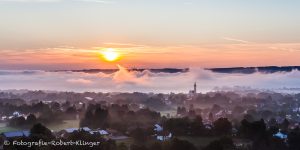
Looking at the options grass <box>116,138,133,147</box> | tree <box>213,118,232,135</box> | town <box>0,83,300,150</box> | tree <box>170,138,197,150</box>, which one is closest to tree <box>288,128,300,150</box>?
town <box>0,83,300,150</box>

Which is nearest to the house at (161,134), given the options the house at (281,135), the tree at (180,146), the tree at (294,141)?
the tree at (180,146)

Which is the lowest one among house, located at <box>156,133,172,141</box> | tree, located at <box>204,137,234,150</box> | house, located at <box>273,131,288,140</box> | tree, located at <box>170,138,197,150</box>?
house, located at <box>273,131,288,140</box>

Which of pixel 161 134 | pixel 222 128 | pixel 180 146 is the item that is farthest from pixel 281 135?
pixel 180 146

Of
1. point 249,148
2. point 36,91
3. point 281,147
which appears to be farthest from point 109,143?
point 36,91

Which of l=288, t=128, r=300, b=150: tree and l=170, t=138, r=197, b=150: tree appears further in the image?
l=288, t=128, r=300, b=150: tree

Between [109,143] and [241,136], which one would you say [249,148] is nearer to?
[241,136]

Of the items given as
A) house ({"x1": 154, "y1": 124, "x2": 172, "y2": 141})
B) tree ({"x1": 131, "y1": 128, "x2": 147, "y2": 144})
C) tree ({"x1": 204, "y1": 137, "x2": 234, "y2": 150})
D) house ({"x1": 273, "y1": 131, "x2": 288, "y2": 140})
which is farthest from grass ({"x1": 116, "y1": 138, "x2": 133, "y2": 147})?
house ({"x1": 273, "y1": 131, "x2": 288, "y2": 140})

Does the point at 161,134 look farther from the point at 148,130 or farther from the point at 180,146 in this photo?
the point at 180,146

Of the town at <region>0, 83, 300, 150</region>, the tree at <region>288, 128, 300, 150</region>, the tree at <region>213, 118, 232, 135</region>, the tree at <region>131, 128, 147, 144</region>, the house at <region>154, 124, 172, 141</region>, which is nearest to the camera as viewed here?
→ the town at <region>0, 83, 300, 150</region>

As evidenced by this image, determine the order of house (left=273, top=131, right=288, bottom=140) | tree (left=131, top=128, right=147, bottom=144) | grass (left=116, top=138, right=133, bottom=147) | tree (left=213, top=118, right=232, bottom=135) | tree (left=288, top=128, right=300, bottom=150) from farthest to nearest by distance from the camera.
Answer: tree (left=213, top=118, right=232, bottom=135) < house (left=273, top=131, right=288, bottom=140) < tree (left=288, top=128, right=300, bottom=150) < tree (left=131, top=128, right=147, bottom=144) < grass (left=116, top=138, right=133, bottom=147)

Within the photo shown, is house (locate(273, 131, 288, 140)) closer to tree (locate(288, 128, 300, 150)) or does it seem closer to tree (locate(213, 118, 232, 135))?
tree (locate(288, 128, 300, 150))

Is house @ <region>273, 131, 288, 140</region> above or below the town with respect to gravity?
below

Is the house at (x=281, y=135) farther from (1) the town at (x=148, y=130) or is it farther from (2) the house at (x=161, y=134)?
(2) the house at (x=161, y=134)
